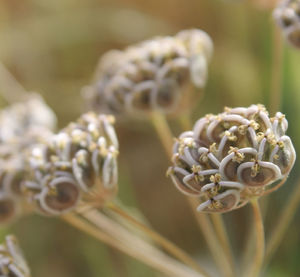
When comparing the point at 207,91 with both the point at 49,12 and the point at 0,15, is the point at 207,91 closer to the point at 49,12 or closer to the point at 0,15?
the point at 49,12

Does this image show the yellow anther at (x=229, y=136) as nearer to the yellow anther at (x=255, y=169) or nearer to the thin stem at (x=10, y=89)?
the yellow anther at (x=255, y=169)

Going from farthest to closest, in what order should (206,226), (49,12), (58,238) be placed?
(49,12), (58,238), (206,226)

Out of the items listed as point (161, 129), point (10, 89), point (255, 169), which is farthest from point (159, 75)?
point (10, 89)

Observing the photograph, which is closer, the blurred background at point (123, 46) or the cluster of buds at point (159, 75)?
the cluster of buds at point (159, 75)

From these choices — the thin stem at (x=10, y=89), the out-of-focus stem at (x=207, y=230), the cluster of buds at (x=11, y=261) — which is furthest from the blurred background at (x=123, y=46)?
the cluster of buds at (x=11, y=261)

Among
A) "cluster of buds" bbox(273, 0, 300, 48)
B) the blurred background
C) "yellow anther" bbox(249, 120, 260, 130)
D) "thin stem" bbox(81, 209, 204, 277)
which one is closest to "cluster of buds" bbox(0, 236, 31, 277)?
"thin stem" bbox(81, 209, 204, 277)

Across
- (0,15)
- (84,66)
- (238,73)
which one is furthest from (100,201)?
(0,15)
